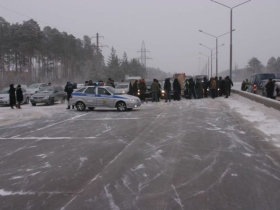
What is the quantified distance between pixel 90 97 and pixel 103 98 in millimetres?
805

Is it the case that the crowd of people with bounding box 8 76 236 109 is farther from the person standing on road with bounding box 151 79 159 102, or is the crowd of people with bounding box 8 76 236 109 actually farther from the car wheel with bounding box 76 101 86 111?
the car wheel with bounding box 76 101 86 111

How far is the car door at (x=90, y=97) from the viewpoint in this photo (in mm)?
21406

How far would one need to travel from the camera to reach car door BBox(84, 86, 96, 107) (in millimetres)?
21406

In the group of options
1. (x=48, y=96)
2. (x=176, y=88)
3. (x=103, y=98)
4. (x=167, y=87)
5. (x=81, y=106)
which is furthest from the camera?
(x=176, y=88)

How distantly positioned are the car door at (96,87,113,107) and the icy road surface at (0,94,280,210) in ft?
26.1

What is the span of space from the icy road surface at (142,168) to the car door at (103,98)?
7966 mm

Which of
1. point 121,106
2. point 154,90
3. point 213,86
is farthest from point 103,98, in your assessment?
point 213,86

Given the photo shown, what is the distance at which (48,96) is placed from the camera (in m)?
27.8

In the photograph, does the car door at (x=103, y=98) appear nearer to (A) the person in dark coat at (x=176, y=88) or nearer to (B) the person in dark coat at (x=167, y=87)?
(B) the person in dark coat at (x=167, y=87)

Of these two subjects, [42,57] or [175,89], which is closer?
[175,89]

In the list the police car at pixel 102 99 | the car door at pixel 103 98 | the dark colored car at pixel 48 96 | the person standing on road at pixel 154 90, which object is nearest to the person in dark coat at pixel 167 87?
the person standing on road at pixel 154 90

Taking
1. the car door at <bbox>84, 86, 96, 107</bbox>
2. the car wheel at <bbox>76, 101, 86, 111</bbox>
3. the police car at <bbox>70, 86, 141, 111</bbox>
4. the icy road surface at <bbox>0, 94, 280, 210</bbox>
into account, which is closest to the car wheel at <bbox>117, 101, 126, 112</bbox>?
the police car at <bbox>70, 86, 141, 111</bbox>

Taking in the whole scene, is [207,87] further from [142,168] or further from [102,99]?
[142,168]

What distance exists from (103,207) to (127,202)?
15.1 inches
